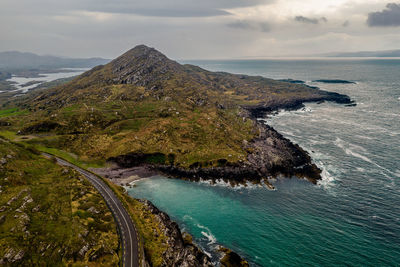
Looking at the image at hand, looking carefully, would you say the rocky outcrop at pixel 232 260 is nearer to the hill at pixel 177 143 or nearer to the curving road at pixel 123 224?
the curving road at pixel 123 224

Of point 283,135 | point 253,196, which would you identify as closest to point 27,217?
point 253,196

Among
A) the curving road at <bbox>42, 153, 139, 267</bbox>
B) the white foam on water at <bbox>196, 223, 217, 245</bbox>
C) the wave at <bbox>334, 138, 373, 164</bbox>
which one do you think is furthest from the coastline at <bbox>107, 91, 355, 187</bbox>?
the white foam on water at <bbox>196, 223, 217, 245</bbox>

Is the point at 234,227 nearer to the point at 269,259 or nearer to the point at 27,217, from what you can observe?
the point at 269,259

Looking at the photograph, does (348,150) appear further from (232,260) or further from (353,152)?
(232,260)

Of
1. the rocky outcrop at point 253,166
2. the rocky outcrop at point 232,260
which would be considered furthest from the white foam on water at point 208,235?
the rocky outcrop at point 253,166

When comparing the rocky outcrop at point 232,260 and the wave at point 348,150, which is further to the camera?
the wave at point 348,150

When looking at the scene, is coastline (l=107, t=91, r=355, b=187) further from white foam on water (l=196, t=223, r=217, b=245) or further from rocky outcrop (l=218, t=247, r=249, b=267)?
rocky outcrop (l=218, t=247, r=249, b=267)

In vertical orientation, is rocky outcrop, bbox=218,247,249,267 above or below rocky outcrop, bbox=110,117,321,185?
below
